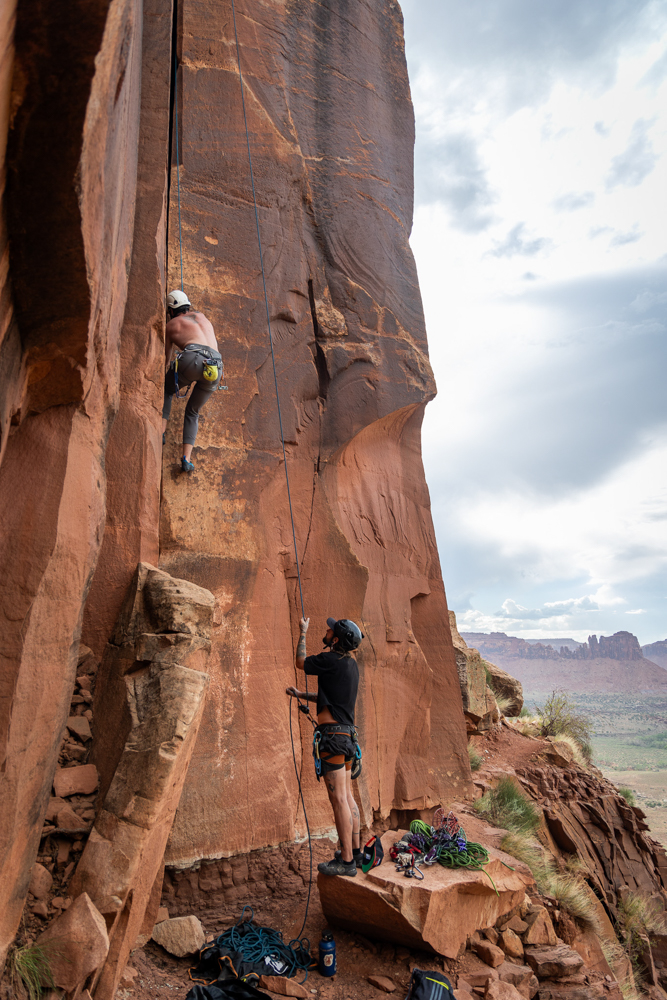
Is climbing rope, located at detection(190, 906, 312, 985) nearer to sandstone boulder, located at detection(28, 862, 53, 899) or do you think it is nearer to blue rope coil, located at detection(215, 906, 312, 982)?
blue rope coil, located at detection(215, 906, 312, 982)

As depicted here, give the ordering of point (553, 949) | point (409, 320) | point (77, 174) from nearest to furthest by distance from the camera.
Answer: point (77, 174) < point (553, 949) < point (409, 320)

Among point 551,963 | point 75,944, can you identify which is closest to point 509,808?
point 551,963

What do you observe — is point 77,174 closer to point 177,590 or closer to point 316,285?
point 177,590

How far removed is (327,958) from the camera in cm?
538

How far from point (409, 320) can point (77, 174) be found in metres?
6.88

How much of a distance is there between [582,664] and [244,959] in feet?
401

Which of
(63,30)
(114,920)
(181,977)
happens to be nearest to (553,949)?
(181,977)

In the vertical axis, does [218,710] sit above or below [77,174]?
below

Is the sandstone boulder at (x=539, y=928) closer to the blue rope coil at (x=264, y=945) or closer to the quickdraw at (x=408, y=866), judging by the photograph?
the quickdraw at (x=408, y=866)

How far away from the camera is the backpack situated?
5082 millimetres

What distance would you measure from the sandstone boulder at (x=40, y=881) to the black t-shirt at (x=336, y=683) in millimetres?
2374

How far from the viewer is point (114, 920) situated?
14.0 ft

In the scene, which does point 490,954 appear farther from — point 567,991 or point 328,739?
point 328,739

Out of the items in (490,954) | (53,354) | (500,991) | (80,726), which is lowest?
(500,991)
